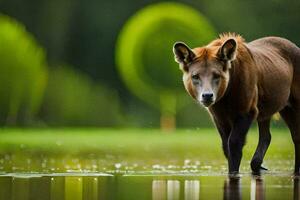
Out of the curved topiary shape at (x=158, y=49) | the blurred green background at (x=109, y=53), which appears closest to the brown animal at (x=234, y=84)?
the curved topiary shape at (x=158, y=49)

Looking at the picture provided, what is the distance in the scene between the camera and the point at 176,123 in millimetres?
28406

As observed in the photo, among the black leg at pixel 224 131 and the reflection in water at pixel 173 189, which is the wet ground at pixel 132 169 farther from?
the black leg at pixel 224 131

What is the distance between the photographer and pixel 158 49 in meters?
27.6

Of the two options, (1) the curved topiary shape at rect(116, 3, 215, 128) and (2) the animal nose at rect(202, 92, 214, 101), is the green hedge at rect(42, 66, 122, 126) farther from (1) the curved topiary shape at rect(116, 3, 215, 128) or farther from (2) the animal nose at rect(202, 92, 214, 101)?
(2) the animal nose at rect(202, 92, 214, 101)

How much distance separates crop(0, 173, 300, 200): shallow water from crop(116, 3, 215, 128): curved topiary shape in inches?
537

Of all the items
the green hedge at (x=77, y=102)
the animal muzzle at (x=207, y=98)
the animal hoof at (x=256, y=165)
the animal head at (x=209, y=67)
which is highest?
the green hedge at (x=77, y=102)

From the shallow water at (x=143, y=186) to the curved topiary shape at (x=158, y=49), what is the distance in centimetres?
1363

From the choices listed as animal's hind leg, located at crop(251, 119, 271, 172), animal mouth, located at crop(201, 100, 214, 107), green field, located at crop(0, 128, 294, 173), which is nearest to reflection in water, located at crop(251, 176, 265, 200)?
animal mouth, located at crop(201, 100, 214, 107)

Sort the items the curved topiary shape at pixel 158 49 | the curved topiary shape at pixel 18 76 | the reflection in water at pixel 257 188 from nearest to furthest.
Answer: the reflection in water at pixel 257 188
the curved topiary shape at pixel 18 76
the curved topiary shape at pixel 158 49

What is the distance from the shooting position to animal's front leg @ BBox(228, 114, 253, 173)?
1345 cm

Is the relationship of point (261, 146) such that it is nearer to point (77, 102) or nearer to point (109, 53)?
point (77, 102)

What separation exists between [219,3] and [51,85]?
4291 millimetres

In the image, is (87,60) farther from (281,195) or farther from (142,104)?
(281,195)

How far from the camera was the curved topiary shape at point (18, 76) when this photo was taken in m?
27.4
